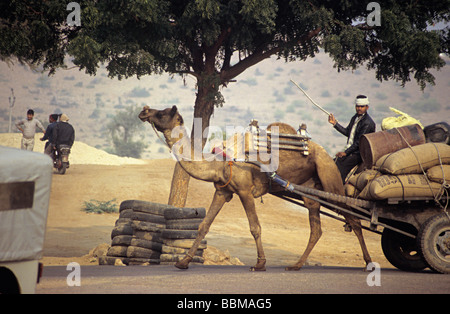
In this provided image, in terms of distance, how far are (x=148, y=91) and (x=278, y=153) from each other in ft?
317

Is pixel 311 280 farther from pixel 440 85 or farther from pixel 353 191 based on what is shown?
pixel 440 85

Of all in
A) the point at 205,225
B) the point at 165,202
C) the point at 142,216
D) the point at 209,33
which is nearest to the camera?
the point at 205,225

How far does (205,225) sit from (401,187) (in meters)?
3.41

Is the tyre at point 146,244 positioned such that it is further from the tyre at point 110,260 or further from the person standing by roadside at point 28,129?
the person standing by roadside at point 28,129

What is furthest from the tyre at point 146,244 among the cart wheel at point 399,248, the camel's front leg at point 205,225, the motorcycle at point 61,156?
the motorcycle at point 61,156

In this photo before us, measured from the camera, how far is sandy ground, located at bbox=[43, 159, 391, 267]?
1720 centimetres

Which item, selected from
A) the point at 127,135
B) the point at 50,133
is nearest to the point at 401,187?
the point at 50,133

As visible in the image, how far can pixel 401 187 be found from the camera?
9945 mm

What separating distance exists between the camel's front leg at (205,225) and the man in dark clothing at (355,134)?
241 cm

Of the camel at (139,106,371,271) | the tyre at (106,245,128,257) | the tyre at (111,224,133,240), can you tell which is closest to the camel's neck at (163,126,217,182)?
the camel at (139,106,371,271)

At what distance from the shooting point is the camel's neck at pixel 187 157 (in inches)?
410

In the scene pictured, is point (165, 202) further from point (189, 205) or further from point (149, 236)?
point (149, 236)
